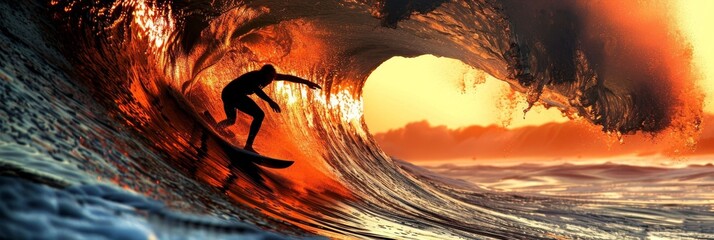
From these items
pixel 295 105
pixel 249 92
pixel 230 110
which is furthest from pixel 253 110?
pixel 295 105

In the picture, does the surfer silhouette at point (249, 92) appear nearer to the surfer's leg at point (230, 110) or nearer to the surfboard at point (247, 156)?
the surfer's leg at point (230, 110)

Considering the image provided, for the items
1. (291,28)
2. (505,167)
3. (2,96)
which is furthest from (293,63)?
(505,167)

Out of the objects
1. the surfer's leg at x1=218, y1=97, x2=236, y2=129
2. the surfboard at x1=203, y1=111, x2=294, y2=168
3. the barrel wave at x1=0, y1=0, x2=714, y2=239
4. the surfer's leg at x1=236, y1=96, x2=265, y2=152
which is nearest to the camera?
the barrel wave at x1=0, y1=0, x2=714, y2=239

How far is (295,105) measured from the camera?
9875mm

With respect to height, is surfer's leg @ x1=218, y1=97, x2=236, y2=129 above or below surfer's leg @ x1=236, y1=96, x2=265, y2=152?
above

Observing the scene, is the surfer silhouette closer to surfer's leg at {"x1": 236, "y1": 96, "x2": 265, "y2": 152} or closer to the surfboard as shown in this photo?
surfer's leg at {"x1": 236, "y1": 96, "x2": 265, "y2": 152}

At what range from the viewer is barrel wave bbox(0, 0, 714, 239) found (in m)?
3.15

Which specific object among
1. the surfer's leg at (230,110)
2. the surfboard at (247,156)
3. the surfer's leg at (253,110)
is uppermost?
the surfer's leg at (230,110)

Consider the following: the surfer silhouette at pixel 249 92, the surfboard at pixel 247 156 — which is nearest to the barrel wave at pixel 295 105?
the surfboard at pixel 247 156

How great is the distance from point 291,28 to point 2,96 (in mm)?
Answer: 6022

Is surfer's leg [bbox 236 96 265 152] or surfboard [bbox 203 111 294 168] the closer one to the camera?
surfboard [bbox 203 111 294 168]

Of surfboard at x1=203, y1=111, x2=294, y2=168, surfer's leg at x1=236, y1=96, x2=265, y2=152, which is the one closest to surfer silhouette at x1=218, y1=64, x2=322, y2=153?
surfer's leg at x1=236, y1=96, x2=265, y2=152

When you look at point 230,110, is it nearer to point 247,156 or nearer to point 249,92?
point 249,92

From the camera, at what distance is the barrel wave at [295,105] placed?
10.3 feet
